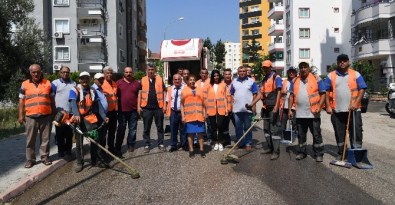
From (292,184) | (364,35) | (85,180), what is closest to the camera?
(292,184)

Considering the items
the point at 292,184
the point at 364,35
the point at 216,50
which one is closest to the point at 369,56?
the point at 364,35

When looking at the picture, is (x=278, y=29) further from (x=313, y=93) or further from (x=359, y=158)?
(x=359, y=158)

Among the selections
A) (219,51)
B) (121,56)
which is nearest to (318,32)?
(121,56)

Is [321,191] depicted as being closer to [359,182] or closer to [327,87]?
[359,182]

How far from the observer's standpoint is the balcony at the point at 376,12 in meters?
34.5

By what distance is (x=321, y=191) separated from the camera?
19.6 feet

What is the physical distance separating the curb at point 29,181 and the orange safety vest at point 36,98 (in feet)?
3.44

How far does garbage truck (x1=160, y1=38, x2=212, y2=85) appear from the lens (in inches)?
699

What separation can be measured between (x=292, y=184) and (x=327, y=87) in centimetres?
251

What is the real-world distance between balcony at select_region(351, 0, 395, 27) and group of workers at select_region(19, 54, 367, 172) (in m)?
28.9

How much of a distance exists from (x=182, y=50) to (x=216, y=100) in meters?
8.67

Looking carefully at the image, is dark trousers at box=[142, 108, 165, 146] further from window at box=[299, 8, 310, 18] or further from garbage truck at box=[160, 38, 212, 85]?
window at box=[299, 8, 310, 18]

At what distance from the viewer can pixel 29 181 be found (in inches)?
265

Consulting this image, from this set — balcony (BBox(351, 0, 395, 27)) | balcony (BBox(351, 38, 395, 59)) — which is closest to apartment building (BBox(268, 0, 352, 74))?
balcony (BBox(351, 38, 395, 59))
